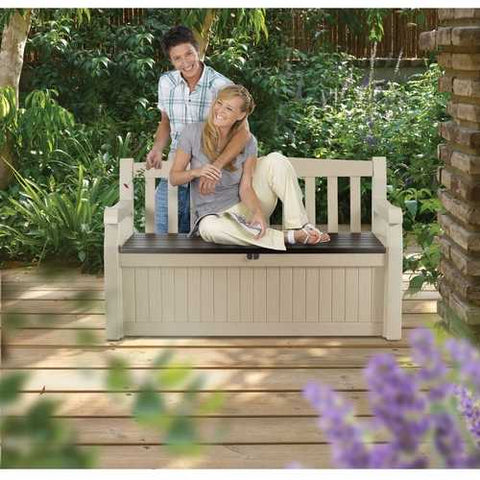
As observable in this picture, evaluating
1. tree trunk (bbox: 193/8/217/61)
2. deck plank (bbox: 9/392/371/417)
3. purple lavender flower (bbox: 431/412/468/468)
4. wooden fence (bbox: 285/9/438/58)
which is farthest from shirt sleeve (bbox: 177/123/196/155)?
purple lavender flower (bbox: 431/412/468/468)

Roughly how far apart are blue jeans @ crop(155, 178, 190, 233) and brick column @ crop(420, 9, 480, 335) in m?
0.73

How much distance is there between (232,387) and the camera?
2322 millimetres

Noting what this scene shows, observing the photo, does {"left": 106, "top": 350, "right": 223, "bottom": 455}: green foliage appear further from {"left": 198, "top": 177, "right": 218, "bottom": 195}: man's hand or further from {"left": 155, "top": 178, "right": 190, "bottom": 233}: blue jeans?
{"left": 155, "top": 178, "right": 190, "bottom": 233}: blue jeans

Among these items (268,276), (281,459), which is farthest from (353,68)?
(281,459)

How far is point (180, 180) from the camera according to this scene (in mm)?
2557

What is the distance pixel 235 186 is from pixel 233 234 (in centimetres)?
13

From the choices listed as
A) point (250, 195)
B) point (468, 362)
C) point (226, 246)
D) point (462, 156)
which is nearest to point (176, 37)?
point (250, 195)

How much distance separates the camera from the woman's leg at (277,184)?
99.6 inches

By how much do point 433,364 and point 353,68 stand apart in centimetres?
399

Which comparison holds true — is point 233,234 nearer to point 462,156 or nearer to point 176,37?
point 176,37

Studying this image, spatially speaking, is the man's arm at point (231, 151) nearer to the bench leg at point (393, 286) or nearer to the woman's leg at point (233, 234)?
the woman's leg at point (233, 234)

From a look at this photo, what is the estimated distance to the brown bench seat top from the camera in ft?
8.41

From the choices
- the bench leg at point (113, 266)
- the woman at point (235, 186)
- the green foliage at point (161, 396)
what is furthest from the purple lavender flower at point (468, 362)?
the bench leg at point (113, 266)

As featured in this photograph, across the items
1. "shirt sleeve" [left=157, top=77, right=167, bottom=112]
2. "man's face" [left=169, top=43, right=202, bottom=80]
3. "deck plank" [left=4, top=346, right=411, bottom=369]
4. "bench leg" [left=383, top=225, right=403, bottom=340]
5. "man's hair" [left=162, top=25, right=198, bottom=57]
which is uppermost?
"man's hair" [left=162, top=25, right=198, bottom=57]
